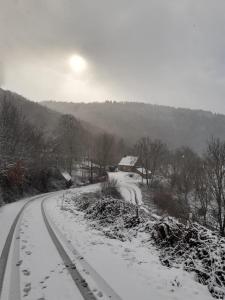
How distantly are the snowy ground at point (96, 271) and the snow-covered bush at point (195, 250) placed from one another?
313mm

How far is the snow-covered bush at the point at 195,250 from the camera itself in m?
7.16

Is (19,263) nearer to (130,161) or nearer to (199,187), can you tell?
(199,187)

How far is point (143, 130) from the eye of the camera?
192 metres

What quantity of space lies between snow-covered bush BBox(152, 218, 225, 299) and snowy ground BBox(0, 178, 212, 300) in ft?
1.03

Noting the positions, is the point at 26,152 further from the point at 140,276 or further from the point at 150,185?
the point at 140,276

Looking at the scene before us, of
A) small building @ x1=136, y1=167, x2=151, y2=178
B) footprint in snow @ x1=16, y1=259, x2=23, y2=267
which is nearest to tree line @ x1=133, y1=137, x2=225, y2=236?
small building @ x1=136, y1=167, x2=151, y2=178

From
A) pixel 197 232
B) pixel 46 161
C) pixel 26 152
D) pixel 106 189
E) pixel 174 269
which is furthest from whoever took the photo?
pixel 46 161

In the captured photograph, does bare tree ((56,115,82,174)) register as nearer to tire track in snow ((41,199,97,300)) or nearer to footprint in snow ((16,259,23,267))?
tire track in snow ((41,199,97,300))

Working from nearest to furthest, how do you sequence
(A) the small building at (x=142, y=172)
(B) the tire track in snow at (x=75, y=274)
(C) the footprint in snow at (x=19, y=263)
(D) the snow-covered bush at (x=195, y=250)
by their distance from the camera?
1. (B) the tire track in snow at (x=75, y=274)
2. (D) the snow-covered bush at (x=195, y=250)
3. (C) the footprint in snow at (x=19, y=263)
4. (A) the small building at (x=142, y=172)

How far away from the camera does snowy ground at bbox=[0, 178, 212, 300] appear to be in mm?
6551

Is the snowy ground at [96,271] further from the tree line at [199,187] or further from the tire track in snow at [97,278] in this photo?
the tree line at [199,187]

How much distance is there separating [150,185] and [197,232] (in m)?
55.8

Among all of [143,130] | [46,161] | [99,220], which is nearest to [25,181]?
[46,161]

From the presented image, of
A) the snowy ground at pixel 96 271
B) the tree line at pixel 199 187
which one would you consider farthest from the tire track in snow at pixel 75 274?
the tree line at pixel 199 187
